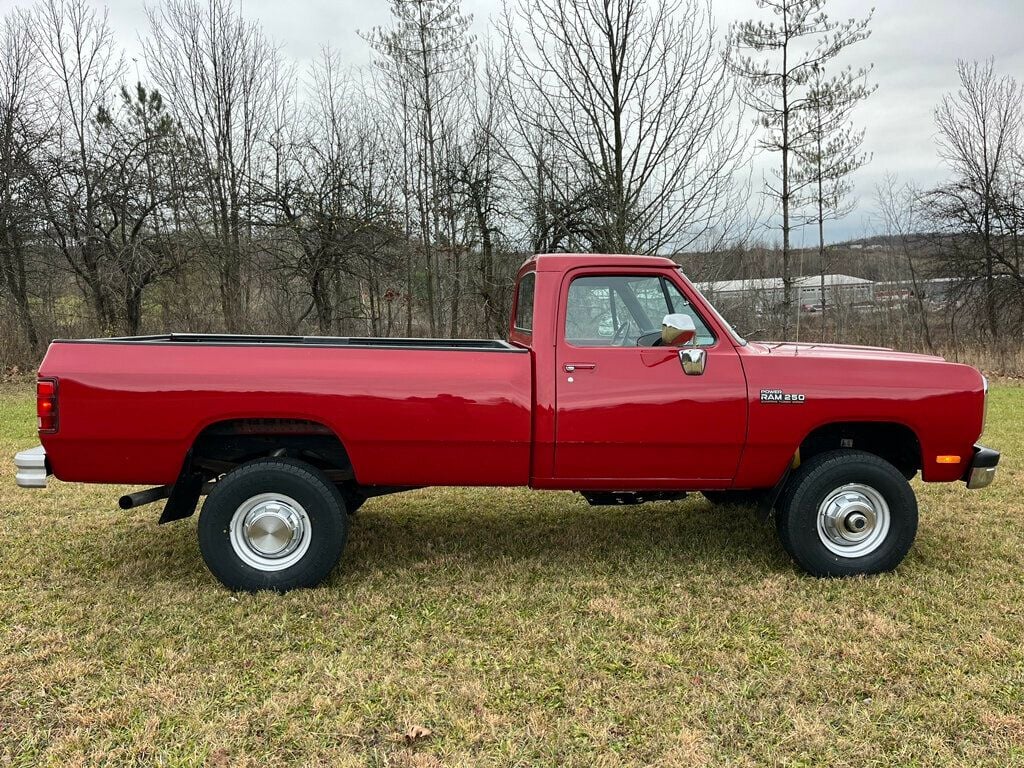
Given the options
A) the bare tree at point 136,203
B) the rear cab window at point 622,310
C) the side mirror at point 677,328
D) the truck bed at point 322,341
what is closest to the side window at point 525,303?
the truck bed at point 322,341

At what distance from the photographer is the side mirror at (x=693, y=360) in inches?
158

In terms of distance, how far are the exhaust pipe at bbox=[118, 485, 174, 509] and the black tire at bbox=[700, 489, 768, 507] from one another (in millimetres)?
3487

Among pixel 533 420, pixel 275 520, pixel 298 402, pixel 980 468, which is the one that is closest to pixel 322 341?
pixel 298 402

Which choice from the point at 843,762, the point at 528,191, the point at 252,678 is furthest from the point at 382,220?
the point at 843,762

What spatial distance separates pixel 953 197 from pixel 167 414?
75.4ft

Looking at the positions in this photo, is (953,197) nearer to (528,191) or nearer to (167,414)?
(528,191)

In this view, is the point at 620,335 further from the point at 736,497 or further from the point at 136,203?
the point at 136,203

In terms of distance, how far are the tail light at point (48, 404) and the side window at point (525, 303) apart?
2630 mm

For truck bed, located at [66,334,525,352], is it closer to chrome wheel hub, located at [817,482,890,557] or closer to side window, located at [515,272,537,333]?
side window, located at [515,272,537,333]

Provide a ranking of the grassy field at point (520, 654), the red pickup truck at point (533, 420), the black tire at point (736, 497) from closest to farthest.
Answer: the grassy field at point (520, 654) → the red pickup truck at point (533, 420) → the black tire at point (736, 497)

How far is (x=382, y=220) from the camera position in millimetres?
16938

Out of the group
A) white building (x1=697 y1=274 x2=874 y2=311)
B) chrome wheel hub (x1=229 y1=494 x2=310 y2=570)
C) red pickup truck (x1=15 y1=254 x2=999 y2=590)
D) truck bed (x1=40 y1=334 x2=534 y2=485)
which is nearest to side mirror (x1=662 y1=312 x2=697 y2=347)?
red pickup truck (x1=15 y1=254 x2=999 y2=590)

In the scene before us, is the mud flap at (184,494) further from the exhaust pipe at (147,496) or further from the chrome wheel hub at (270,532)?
the chrome wheel hub at (270,532)

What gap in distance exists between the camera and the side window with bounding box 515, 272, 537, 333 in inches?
179
